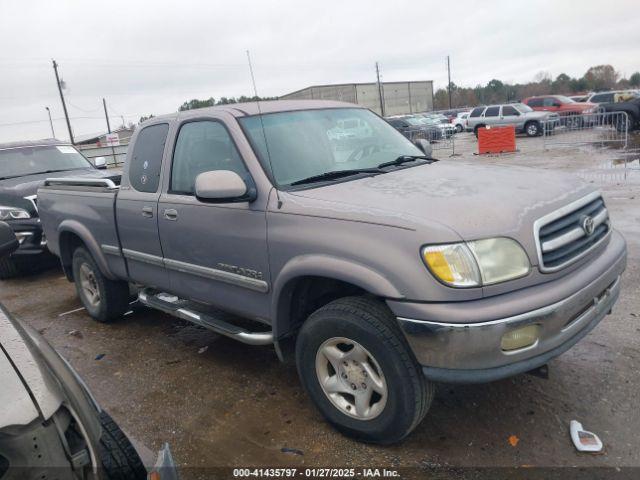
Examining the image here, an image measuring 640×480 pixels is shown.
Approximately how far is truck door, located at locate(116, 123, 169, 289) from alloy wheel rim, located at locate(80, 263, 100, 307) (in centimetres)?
96

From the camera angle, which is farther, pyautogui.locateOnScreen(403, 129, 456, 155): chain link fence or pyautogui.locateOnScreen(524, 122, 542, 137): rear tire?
pyautogui.locateOnScreen(403, 129, 456, 155): chain link fence

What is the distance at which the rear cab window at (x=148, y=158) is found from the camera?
13.5 feet

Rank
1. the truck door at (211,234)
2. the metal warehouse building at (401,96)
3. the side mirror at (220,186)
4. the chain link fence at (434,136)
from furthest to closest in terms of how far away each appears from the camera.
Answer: the metal warehouse building at (401,96) → the chain link fence at (434,136) → the truck door at (211,234) → the side mirror at (220,186)

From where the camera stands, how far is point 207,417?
3.43 metres

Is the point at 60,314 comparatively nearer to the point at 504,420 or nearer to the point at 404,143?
the point at 404,143

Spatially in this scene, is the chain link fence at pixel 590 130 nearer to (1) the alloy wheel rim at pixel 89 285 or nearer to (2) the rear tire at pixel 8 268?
(2) the rear tire at pixel 8 268

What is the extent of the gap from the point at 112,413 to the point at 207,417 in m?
0.72

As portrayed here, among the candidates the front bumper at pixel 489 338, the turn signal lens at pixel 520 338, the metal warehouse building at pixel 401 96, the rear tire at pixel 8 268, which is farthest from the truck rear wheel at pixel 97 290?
the metal warehouse building at pixel 401 96

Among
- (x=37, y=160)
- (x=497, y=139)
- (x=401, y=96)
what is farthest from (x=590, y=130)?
(x=401, y=96)

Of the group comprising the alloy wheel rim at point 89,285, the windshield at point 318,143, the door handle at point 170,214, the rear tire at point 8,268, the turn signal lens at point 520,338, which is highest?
the windshield at point 318,143

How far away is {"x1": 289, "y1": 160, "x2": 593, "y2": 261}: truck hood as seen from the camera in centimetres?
257

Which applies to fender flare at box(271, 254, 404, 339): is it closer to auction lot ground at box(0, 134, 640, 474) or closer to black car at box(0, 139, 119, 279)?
auction lot ground at box(0, 134, 640, 474)

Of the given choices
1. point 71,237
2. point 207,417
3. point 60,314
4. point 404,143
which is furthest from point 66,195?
point 404,143

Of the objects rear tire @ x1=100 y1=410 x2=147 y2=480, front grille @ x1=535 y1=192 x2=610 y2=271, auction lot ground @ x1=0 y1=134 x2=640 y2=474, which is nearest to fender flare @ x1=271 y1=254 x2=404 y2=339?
auction lot ground @ x1=0 y1=134 x2=640 y2=474
